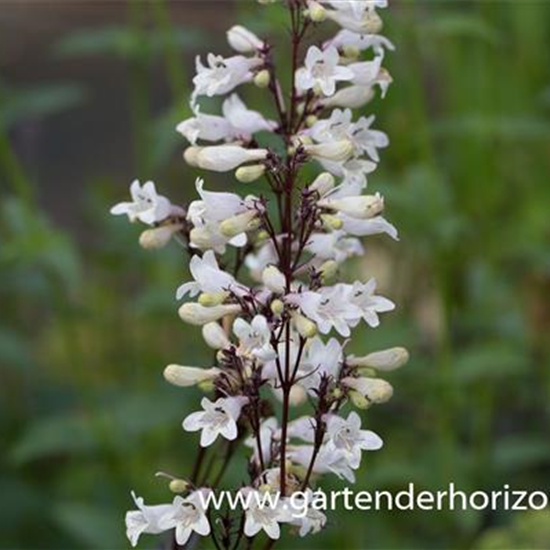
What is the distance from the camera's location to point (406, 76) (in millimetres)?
3971

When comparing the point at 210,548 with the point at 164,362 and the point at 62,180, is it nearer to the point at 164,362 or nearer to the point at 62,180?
the point at 164,362

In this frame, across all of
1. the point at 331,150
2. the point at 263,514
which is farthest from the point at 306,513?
the point at 331,150

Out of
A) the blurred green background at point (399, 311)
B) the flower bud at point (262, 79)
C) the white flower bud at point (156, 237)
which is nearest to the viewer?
the flower bud at point (262, 79)

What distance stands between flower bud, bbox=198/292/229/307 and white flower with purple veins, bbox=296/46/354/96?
30cm

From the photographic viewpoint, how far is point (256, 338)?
1918 mm

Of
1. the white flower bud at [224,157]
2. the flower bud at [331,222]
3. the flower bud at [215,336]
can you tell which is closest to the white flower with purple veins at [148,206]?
the white flower bud at [224,157]

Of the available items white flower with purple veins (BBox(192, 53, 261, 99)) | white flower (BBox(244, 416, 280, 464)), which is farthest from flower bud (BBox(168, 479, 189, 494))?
white flower with purple veins (BBox(192, 53, 261, 99))

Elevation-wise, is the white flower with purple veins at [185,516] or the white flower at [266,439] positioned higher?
the white flower at [266,439]

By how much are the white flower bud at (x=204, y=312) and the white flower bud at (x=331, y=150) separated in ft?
0.74

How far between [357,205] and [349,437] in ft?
1.00

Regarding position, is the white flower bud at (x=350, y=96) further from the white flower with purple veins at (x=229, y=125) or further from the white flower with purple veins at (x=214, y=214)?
the white flower with purple veins at (x=214, y=214)

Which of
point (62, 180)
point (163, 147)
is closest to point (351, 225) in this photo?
point (163, 147)

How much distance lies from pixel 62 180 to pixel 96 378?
291cm

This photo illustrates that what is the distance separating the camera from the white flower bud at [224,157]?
2.06 metres
